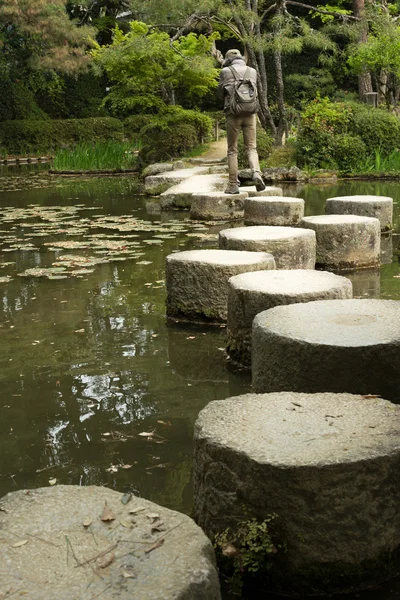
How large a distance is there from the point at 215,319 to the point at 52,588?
3188 mm

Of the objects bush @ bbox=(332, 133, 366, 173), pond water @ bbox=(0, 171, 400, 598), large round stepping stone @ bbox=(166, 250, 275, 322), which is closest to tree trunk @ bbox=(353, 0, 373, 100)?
bush @ bbox=(332, 133, 366, 173)

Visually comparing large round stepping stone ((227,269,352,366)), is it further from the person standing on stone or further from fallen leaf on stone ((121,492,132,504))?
the person standing on stone

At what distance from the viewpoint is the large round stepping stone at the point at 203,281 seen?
4.74 metres

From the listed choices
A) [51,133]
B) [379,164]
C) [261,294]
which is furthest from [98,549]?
[51,133]

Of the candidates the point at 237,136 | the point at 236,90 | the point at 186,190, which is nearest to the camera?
the point at 236,90

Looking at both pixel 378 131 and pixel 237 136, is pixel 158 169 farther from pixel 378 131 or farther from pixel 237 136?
pixel 237 136

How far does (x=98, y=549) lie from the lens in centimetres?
190

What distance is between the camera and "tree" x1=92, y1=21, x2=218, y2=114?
15602 millimetres

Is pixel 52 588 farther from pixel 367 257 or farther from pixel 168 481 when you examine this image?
pixel 367 257

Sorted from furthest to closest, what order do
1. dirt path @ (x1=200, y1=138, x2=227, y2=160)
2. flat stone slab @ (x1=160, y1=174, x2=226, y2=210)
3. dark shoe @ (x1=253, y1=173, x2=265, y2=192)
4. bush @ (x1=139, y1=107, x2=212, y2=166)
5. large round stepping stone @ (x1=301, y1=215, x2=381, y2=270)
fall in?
dirt path @ (x1=200, y1=138, x2=227, y2=160) → bush @ (x1=139, y1=107, x2=212, y2=166) → flat stone slab @ (x1=160, y1=174, x2=226, y2=210) → dark shoe @ (x1=253, y1=173, x2=265, y2=192) → large round stepping stone @ (x1=301, y1=215, x2=381, y2=270)

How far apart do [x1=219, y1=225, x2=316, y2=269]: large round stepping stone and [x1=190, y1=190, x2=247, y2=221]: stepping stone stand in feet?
12.6

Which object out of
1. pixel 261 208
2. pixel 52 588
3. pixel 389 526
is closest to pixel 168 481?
pixel 389 526

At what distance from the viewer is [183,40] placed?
1650 cm

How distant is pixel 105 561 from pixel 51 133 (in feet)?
80.2
